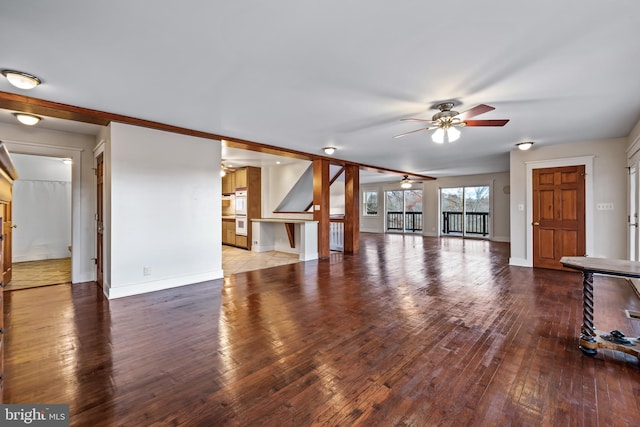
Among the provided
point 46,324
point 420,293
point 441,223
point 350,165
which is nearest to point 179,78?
point 46,324

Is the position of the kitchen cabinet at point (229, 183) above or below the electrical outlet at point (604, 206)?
above

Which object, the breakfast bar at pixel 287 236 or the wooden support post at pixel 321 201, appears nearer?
the breakfast bar at pixel 287 236

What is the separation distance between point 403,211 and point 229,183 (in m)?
7.38

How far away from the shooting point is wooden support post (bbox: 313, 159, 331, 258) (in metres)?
6.65

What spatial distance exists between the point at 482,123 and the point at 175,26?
9.88 feet

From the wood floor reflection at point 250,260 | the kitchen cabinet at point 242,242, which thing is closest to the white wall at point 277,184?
the kitchen cabinet at point 242,242

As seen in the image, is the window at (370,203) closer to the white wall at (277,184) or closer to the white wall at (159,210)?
the white wall at (277,184)

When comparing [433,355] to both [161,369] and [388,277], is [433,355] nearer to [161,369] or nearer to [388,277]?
[161,369]

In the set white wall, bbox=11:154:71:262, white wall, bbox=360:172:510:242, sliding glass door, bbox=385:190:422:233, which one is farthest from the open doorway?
sliding glass door, bbox=385:190:422:233

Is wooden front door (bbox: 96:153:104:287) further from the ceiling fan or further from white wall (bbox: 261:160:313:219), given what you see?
the ceiling fan

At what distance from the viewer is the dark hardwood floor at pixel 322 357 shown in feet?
5.43

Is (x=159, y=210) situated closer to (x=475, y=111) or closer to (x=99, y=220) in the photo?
(x=99, y=220)

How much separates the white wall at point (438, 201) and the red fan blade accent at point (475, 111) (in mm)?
7910

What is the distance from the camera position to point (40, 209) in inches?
252
